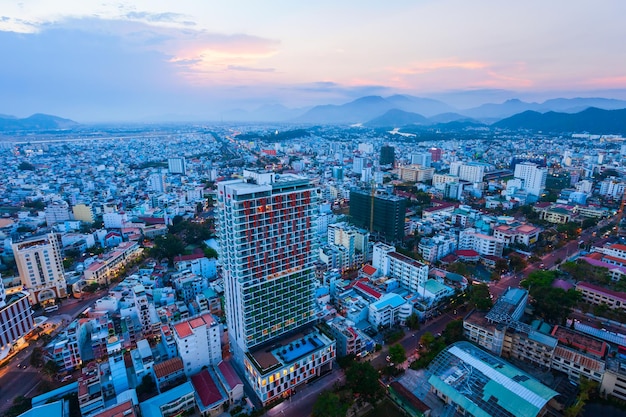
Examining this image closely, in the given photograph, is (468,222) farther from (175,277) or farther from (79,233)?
(79,233)

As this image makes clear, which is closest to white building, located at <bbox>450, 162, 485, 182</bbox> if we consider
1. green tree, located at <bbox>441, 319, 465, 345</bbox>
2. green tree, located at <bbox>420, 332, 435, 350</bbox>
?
green tree, located at <bbox>441, 319, 465, 345</bbox>

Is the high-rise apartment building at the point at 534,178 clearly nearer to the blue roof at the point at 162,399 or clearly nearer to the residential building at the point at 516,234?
the residential building at the point at 516,234

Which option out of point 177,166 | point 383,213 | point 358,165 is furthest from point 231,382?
point 177,166

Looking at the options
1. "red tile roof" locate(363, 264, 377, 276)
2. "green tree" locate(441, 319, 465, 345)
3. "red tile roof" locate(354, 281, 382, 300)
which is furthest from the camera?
"red tile roof" locate(363, 264, 377, 276)

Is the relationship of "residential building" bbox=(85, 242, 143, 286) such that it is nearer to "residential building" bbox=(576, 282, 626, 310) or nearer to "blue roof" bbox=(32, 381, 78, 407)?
"blue roof" bbox=(32, 381, 78, 407)

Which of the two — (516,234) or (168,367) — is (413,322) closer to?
(168,367)
